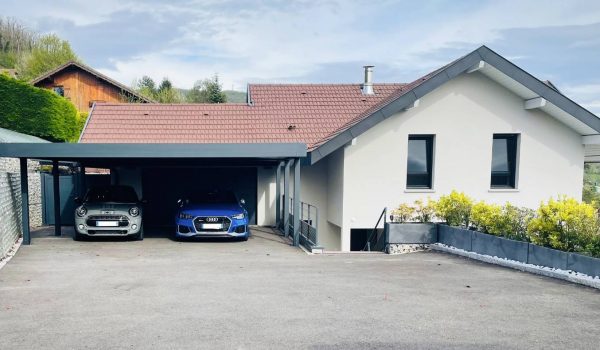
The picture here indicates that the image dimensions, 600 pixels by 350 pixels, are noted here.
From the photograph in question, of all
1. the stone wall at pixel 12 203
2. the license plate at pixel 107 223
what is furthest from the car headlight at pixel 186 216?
the stone wall at pixel 12 203

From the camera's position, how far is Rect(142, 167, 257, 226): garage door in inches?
630

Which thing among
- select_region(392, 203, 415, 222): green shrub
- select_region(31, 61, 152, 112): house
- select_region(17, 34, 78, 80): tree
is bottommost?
select_region(392, 203, 415, 222): green shrub

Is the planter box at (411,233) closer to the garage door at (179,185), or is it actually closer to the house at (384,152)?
the house at (384,152)

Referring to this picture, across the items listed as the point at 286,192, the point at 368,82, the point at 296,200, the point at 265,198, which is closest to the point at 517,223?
the point at 296,200

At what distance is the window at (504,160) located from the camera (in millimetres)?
13828

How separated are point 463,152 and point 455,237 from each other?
436 centimetres

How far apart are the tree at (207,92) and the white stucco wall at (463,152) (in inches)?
1609

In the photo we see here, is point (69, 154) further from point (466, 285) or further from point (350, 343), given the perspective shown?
point (466, 285)

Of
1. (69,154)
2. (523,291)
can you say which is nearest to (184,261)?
(69,154)

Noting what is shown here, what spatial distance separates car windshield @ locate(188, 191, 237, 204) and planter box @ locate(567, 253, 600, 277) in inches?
341

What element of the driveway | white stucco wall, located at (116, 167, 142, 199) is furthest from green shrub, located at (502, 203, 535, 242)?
white stucco wall, located at (116, 167, 142, 199)

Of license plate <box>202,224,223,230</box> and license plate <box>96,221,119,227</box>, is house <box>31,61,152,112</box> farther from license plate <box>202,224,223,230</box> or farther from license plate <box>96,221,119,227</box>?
license plate <box>202,224,223,230</box>

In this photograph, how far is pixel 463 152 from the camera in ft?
44.0

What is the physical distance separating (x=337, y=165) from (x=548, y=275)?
7.59m
